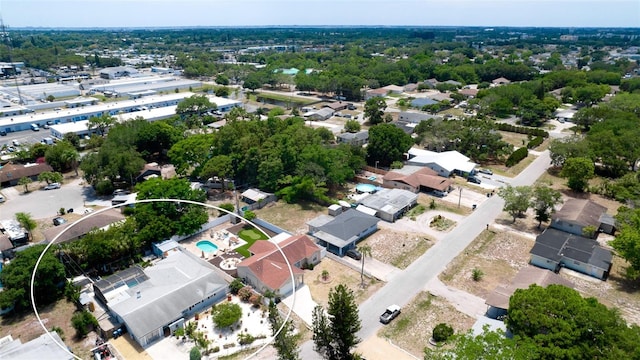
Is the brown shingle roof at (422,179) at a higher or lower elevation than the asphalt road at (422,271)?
higher

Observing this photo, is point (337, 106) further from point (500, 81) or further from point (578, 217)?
point (578, 217)

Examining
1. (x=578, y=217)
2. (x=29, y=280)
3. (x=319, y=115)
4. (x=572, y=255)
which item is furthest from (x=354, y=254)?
(x=319, y=115)

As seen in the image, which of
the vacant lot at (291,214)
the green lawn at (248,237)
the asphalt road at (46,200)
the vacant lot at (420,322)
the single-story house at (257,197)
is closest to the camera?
the vacant lot at (420,322)

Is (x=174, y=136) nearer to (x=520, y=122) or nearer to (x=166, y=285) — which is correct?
(x=166, y=285)

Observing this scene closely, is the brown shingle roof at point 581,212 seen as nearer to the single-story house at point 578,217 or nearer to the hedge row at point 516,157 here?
the single-story house at point 578,217

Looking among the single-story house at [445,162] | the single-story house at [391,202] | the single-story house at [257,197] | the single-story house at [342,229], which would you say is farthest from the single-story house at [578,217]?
the single-story house at [257,197]

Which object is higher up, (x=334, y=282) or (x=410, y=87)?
(x=410, y=87)

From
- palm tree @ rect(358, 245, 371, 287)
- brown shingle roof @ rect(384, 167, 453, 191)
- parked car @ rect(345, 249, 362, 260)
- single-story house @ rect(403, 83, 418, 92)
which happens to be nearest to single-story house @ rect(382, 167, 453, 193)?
brown shingle roof @ rect(384, 167, 453, 191)

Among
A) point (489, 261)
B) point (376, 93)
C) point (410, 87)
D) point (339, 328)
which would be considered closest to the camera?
point (339, 328)
